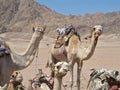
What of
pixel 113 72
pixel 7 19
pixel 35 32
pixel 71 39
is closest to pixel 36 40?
pixel 35 32

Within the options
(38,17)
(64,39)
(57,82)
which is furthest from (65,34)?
(38,17)

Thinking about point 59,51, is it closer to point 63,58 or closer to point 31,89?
point 63,58

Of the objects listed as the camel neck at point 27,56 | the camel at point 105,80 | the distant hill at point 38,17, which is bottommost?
the camel at point 105,80

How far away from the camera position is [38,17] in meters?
118

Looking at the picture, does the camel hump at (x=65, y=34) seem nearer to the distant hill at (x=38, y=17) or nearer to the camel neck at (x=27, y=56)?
the camel neck at (x=27, y=56)

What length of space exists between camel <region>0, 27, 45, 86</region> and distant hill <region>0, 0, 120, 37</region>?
330 feet

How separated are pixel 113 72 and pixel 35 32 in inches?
119

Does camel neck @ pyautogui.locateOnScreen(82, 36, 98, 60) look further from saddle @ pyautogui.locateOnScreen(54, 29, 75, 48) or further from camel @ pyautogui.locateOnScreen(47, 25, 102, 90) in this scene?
saddle @ pyautogui.locateOnScreen(54, 29, 75, 48)

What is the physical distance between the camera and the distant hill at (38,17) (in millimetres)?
113375

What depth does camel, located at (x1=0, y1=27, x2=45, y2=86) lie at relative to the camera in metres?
7.41

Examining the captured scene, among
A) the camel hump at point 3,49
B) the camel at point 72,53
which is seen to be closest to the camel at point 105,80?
the camel hump at point 3,49

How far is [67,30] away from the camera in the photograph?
12.9 m

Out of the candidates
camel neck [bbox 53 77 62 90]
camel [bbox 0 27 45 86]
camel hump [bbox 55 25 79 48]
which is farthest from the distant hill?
camel neck [bbox 53 77 62 90]

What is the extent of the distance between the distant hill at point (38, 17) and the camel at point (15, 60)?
100591 millimetres
